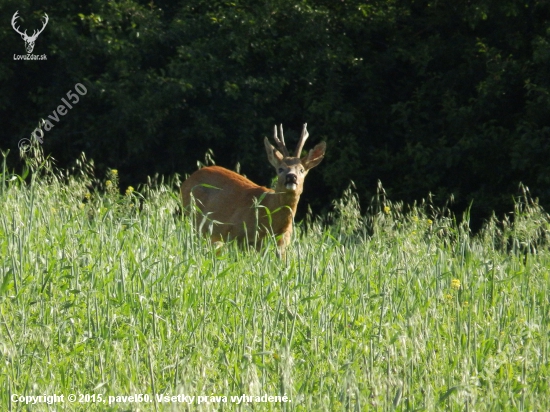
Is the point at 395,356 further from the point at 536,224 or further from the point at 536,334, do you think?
the point at 536,224

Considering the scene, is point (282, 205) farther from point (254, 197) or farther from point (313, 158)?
point (313, 158)

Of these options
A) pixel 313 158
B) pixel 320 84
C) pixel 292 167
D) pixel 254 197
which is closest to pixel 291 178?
pixel 292 167

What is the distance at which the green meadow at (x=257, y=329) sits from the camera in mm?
3439

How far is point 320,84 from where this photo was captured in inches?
532

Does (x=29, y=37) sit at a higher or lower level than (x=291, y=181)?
higher

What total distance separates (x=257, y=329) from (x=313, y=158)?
4462 millimetres

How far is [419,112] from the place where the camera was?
44.4 ft

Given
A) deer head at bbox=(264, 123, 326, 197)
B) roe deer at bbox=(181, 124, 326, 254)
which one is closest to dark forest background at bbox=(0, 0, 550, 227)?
roe deer at bbox=(181, 124, 326, 254)

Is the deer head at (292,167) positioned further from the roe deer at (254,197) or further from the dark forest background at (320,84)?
the dark forest background at (320,84)

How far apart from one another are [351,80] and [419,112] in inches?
43.5

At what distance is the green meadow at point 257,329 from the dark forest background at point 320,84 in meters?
6.89

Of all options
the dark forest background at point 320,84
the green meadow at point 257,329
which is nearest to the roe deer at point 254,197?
the green meadow at point 257,329

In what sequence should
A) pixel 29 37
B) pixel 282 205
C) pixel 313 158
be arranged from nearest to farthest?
pixel 282 205 < pixel 313 158 < pixel 29 37

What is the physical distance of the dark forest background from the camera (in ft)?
41.4
